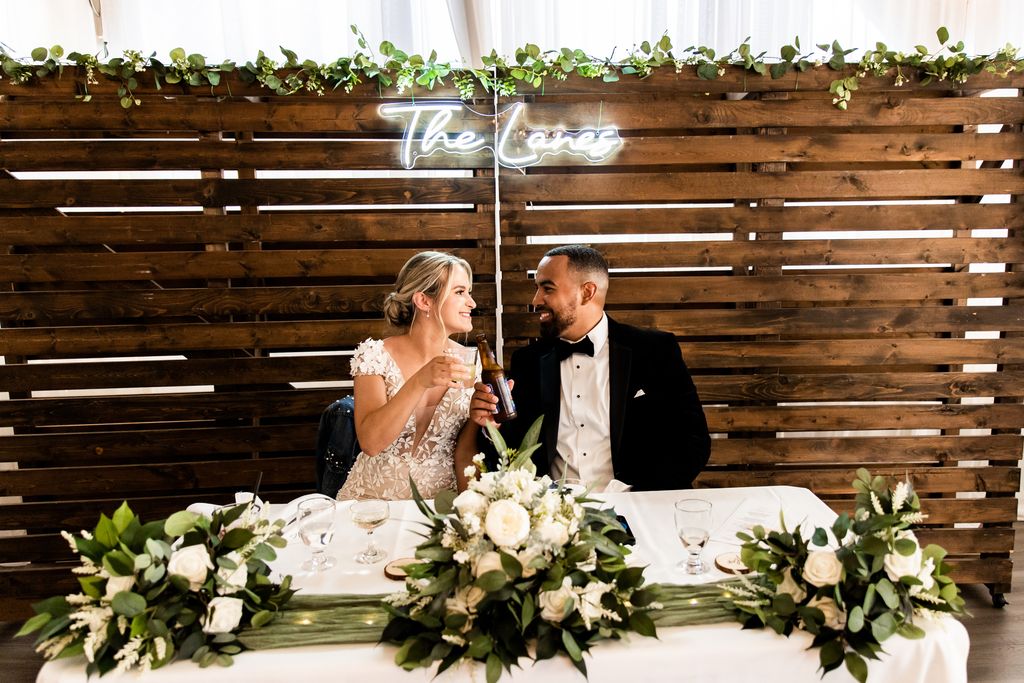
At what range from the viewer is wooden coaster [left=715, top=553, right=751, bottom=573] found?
1696 mm

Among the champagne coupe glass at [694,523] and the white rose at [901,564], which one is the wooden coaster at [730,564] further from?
the white rose at [901,564]

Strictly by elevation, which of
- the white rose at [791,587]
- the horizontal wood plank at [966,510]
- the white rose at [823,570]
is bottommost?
the horizontal wood plank at [966,510]

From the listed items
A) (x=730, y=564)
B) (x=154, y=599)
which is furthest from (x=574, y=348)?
(x=154, y=599)

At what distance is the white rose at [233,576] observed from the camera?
1.44 metres

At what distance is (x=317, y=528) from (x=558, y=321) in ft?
4.75

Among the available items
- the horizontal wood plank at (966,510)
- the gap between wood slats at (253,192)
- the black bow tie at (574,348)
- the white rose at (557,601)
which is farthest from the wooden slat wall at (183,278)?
the horizontal wood plank at (966,510)

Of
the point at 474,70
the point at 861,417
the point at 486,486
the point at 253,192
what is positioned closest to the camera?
the point at 486,486

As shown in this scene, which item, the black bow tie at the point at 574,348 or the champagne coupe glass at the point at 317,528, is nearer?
the champagne coupe glass at the point at 317,528

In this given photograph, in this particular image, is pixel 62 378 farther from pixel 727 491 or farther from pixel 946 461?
pixel 946 461

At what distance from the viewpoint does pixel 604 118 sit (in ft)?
10.8

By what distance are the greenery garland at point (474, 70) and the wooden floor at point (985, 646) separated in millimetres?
2549

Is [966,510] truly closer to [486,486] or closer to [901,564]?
[901,564]

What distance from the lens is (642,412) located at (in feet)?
9.29

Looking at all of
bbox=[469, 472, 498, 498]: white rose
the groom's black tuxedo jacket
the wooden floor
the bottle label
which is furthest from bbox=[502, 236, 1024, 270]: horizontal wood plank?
bbox=[469, 472, 498, 498]: white rose
